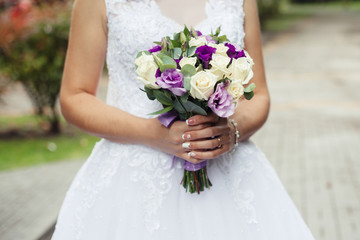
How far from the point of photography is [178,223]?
2.01 metres

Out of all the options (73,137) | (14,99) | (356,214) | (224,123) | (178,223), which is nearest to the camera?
(224,123)

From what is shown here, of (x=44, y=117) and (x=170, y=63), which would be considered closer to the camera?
(x=170, y=63)

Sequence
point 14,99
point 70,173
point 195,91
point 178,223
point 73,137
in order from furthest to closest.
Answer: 1. point 14,99
2. point 73,137
3. point 70,173
4. point 178,223
5. point 195,91

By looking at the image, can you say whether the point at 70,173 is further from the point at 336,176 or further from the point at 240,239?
the point at 240,239

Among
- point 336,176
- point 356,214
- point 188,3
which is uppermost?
point 188,3

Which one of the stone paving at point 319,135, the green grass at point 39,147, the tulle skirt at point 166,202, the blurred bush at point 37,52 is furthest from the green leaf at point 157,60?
the blurred bush at point 37,52

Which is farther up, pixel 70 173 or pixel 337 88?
pixel 70 173

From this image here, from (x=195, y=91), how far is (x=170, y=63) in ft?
0.40

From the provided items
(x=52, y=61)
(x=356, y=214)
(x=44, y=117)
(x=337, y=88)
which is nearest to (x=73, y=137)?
(x=44, y=117)

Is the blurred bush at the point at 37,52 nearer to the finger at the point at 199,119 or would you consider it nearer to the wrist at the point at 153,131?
the wrist at the point at 153,131

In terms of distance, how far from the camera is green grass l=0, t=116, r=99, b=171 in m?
6.94

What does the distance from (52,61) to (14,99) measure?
337cm

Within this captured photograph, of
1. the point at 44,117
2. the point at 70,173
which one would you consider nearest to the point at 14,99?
the point at 44,117

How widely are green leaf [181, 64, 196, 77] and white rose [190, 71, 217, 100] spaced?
29mm
